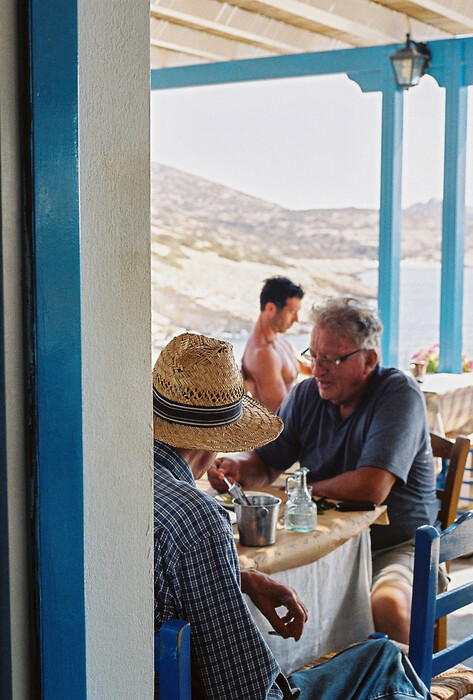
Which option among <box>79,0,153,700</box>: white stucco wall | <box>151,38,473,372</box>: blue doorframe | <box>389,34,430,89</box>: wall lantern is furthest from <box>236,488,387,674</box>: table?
<box>389,34,430,89</box>: wall lantern

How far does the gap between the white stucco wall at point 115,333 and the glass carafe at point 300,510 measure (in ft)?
4.37

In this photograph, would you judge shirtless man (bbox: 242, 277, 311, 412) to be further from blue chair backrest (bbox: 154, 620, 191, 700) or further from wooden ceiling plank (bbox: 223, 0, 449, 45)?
blue chair backrest (bbox: 154, 620, 191, 700)

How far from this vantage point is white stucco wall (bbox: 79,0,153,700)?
98 cm

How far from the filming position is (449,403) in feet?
16.1

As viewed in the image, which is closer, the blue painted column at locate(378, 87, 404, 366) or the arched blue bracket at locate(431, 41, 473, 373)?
the arched blue bracket at locate(431, 41, 473, 373)

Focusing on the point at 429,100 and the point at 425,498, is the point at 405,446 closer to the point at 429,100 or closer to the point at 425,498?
the point at 425,498

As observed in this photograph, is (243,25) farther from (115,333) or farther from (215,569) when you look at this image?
(115,333)

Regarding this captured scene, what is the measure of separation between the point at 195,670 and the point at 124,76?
3.51 feet

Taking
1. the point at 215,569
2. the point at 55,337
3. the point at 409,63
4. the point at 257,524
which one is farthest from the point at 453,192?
the point at 55,337

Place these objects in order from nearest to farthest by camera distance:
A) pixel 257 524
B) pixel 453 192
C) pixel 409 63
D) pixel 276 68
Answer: pixel 257 524, pixel 409 63, pixel 453 192, pixel 276 68

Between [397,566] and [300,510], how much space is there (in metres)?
0.66

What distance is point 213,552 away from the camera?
4.99 feet

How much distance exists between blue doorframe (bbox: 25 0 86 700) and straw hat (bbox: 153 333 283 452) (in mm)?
823

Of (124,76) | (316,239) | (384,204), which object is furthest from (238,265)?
(124,76)
